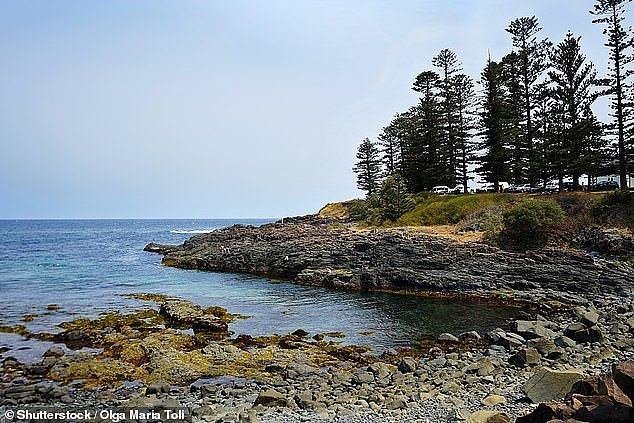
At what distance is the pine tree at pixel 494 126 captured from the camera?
47.3 m

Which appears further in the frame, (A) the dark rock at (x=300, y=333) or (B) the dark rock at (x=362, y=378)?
(A) the dark rock at (x=300, y=333)

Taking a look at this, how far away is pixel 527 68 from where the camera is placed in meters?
43.7

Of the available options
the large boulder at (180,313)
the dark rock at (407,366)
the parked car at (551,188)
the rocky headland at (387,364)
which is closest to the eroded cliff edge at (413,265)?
the rocky headland at (387,364)

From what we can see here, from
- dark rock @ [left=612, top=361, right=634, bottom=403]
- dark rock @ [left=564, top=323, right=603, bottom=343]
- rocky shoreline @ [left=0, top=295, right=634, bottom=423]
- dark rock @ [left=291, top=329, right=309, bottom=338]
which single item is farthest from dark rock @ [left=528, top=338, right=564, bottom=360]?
dark rock @ [left=291, top=329, right=309, bottom=338]

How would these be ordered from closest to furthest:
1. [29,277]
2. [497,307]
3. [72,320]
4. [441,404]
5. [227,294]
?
[441,404] < [72,320] < [497,307] < [227,294] < [29,277]

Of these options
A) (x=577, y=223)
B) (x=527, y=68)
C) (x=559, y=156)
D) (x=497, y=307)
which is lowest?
(x=497, y=307)

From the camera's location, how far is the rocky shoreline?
10383mm

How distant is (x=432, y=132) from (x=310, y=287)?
1187 inches

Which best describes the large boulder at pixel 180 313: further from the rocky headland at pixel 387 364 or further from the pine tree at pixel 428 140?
the pine tree at pixel 428 140

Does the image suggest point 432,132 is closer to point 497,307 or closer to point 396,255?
point 396,255

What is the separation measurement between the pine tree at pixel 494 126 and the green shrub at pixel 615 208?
49.4 feet

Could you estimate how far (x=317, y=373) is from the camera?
1411 cm

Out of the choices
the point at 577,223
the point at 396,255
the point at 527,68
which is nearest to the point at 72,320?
the point at 396,255

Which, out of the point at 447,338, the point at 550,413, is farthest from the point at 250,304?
the point at 550,413
